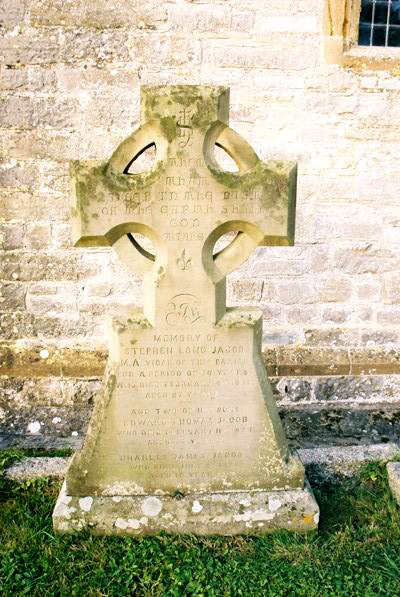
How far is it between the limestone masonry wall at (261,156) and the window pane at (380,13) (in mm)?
522

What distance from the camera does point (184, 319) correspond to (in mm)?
3107

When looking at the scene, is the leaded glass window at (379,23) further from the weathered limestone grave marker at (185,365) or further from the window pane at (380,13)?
the weathered limestone grave marker at (185,365)

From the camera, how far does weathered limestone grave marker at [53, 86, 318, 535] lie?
2.98 meters

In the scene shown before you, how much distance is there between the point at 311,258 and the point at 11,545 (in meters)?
3.01

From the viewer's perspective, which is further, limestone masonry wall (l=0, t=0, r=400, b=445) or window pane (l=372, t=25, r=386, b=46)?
window pane (l=372, t=25, r=386, b=46)

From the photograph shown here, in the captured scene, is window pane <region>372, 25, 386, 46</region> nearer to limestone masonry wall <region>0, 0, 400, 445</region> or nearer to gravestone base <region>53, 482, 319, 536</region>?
limestone masonry wall <region>0, 0, 400, 445</region>

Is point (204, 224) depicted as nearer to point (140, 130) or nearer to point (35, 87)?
point (140, 130)

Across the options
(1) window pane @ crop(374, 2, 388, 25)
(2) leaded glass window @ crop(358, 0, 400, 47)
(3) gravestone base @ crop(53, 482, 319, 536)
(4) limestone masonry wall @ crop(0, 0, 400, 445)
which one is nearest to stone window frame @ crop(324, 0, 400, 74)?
(4) limestone masonry wall @ crop(0, 0, 400, 445)

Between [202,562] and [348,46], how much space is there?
12.0ft

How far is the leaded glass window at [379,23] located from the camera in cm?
477

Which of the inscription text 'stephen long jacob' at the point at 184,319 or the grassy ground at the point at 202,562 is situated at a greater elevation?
the inscription text 'stephen long jacob' at the point at 184,319

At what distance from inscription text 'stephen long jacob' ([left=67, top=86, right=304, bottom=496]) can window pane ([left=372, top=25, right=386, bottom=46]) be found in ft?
7.80

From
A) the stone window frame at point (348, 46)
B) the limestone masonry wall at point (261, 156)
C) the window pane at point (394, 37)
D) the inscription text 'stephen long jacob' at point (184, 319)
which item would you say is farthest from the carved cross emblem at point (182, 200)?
the window pane at point (394, 37)

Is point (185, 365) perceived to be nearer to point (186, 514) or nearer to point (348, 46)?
point (186, 514)
